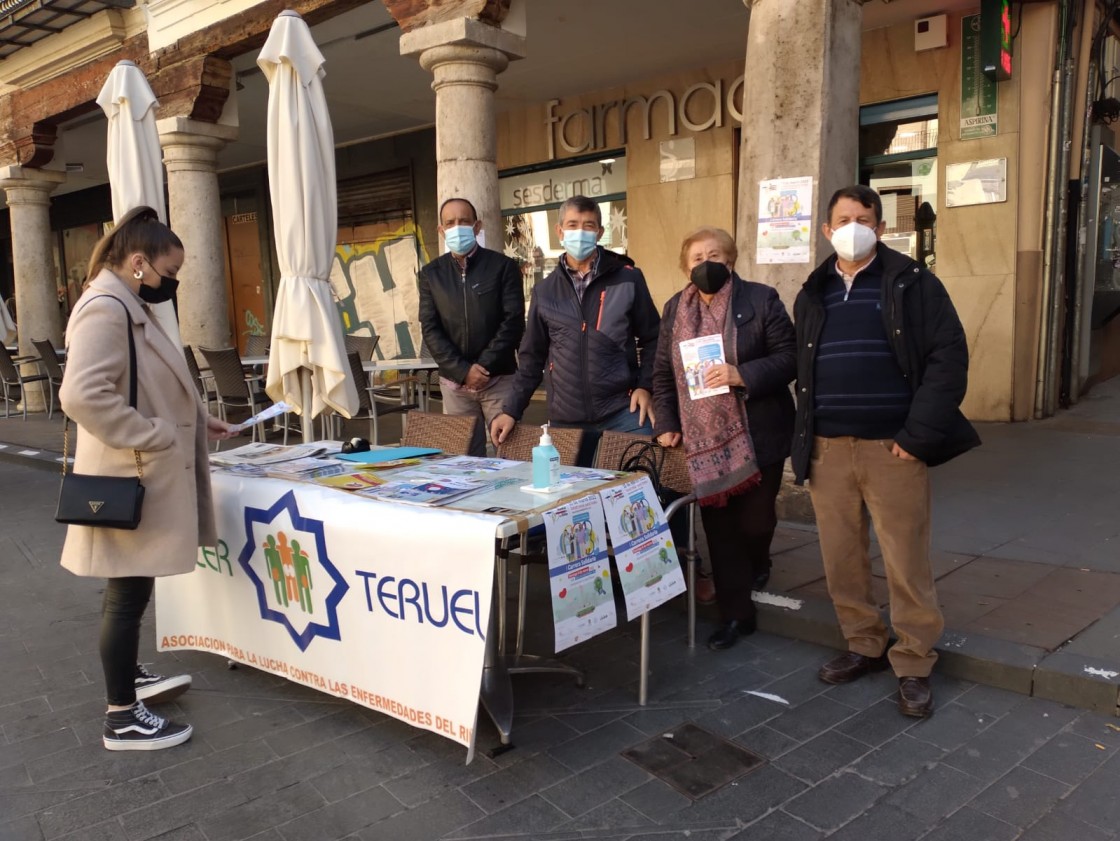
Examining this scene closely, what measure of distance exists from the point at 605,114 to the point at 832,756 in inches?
389

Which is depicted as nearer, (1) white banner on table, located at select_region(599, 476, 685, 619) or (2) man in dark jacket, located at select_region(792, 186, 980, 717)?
(2) man in dark jacket, located at select_region(792, 186, 980, 717)

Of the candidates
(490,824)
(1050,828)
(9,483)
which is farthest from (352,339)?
(1050,828)

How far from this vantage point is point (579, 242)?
4.32m

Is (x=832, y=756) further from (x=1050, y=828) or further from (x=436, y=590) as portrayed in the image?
(x=436, y=590)

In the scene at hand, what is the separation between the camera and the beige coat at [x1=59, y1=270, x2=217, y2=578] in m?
3.03

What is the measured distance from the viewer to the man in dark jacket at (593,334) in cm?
437

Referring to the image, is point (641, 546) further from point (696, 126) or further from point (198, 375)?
point (696, 126)

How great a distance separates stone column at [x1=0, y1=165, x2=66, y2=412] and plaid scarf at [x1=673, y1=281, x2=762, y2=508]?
12953 millimetres

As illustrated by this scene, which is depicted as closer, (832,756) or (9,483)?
(832,756)

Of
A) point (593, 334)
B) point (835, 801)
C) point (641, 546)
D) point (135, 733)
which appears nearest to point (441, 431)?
point (593, 334)

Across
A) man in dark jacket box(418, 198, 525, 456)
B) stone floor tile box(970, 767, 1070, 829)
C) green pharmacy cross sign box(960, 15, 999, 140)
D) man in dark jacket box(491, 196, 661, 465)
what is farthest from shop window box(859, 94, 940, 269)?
stone floor tile box(970, 767, 1070, 829)

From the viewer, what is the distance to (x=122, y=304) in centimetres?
314

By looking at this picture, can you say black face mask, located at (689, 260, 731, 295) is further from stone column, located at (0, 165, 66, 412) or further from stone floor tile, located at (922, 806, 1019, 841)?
stone column, located at (0, 165, 66, 412)

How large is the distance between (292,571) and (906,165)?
25.6 feet
